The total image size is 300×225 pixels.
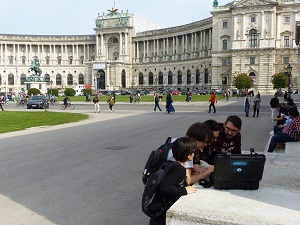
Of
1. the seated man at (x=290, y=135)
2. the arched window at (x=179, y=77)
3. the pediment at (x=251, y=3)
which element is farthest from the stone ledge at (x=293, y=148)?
the arched window at (x=179, y=77)

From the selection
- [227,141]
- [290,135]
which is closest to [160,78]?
[290,135]

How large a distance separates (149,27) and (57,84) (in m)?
41.4

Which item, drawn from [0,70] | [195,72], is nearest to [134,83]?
[195,72]

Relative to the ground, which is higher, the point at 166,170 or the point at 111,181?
the point at 166,170

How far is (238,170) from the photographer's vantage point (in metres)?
5.17

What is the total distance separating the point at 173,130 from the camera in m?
17.6

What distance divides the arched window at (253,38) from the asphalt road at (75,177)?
2768 inches

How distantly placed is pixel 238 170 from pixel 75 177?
15.1ft

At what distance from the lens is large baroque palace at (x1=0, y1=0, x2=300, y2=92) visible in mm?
79688

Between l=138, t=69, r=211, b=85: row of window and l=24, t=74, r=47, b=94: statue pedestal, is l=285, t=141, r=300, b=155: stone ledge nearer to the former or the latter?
l=24, t=74, r=47, b=94: statue pedestal

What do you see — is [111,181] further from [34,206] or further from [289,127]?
[289,127]

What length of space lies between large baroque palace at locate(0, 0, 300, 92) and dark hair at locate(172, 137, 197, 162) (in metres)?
79.4

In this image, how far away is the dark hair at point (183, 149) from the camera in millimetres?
4742

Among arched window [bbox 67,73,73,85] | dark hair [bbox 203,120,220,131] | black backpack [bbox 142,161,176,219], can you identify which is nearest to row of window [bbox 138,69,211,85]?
arched window [bbox 67,73,73,85]
